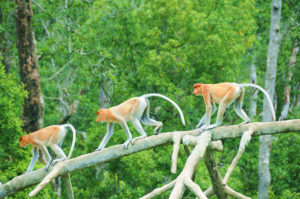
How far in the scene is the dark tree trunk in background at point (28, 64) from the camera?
1225 centimetres

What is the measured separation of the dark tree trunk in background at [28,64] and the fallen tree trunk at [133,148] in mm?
5427

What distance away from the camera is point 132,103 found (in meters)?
7.24

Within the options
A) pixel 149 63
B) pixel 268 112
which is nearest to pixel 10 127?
pixel 149 63

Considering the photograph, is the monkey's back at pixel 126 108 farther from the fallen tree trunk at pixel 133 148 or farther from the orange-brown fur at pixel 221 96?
the orange-brown fur at pixel 221 96

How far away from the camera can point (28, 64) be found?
40.5 ft

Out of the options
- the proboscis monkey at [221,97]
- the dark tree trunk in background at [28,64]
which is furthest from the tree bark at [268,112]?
the proboscis monkey at [221,97]

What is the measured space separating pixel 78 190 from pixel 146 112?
7952 mm

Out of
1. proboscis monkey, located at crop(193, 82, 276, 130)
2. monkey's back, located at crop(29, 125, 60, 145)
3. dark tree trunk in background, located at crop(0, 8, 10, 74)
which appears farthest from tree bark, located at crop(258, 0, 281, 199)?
dark tree trunk in background, located at crop(0, 8, 10, 74)

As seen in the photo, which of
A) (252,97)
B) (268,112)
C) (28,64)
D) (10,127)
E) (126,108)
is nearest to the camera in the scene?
(126,108)

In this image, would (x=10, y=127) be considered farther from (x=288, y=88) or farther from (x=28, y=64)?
(x=288, y=88)

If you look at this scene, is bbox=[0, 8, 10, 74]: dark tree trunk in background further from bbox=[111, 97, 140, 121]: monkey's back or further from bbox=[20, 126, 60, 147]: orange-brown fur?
bbox=[111, 97, 140, 121]: monkey's back

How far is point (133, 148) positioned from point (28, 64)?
21.6ft

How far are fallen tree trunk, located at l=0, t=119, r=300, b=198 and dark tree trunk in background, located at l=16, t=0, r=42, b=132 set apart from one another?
5.43m

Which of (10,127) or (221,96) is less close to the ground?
(221,96)
